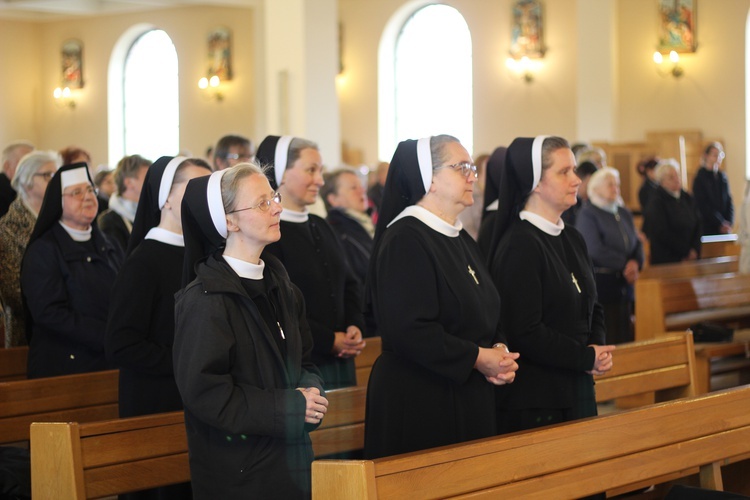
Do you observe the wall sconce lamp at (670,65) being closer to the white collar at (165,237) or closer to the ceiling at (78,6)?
the ceiling at (78,6)

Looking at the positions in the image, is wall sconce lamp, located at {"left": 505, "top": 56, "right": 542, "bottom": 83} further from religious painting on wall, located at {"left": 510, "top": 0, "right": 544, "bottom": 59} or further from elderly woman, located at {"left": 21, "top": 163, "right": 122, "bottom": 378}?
elderly woman, located at {"left": 21, "top": 163, "right": 122, "bottom": 378}

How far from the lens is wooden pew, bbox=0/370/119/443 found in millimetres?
4051

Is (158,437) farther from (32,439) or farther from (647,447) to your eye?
(647,447)

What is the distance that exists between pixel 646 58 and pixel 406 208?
13.8 m

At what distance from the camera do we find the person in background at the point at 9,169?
7.21 m

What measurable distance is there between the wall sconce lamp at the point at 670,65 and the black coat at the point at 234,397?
14.4m

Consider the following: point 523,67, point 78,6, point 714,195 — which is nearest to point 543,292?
point 714,195

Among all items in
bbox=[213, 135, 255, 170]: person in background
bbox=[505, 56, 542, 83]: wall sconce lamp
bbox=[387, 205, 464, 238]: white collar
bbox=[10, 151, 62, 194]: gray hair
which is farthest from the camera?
bbox=[505, 56, 542, 83]: wall sconce lamp

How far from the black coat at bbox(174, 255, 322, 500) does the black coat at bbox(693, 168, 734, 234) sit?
12.0 metres

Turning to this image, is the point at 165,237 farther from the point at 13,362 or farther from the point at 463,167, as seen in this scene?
the point at 13,362

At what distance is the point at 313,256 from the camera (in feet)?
15.0

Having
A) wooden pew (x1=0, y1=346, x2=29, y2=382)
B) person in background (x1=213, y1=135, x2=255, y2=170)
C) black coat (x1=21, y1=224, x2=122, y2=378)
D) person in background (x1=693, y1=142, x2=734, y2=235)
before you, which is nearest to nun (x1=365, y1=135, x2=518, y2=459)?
black coat (x1=21, y1=224, x2=122, y2=378)

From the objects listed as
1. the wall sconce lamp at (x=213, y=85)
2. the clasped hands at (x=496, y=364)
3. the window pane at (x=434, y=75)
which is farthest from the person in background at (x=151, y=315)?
the wall sconce lamp at (x=213, y=85)

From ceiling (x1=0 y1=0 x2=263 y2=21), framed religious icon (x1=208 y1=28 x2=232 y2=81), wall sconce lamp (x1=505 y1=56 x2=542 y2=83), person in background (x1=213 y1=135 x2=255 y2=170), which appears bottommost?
person in background (x1=213 y1=135 x2=255 y2=170)
